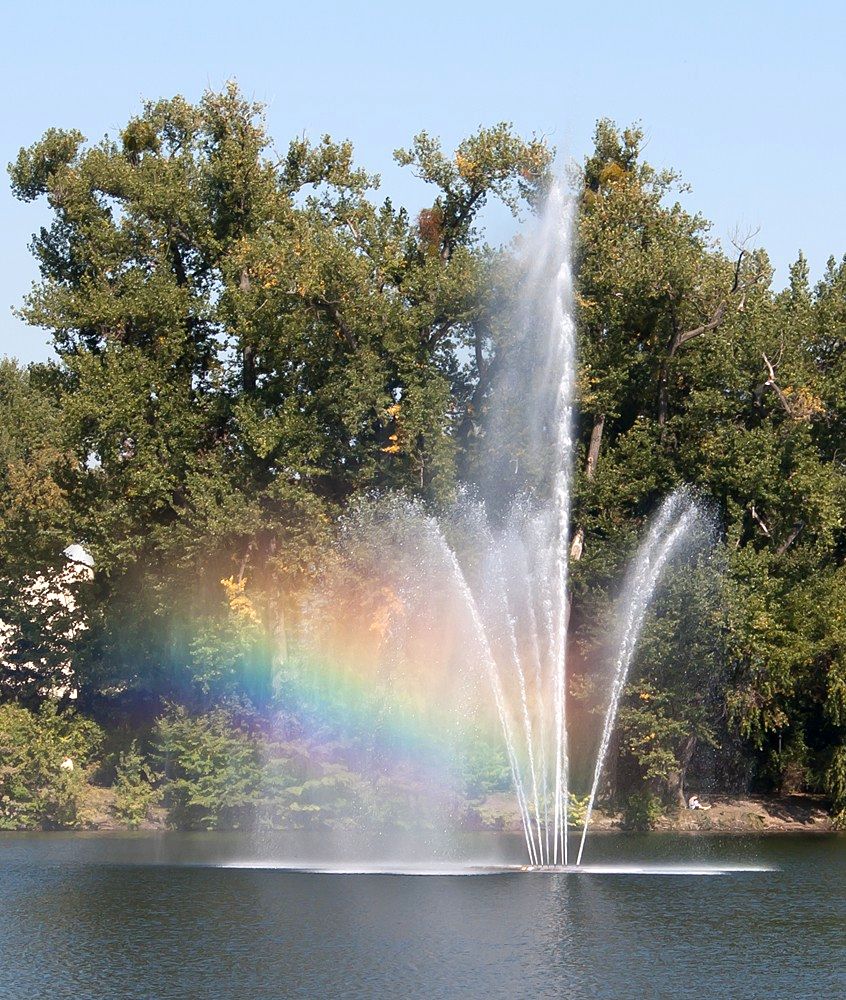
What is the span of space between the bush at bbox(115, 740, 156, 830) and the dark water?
28.0 ft

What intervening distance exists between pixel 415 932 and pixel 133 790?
72.5 ft

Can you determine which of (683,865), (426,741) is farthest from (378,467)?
(683,865)

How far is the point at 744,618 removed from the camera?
153 ft

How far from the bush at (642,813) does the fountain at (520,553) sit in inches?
85.5

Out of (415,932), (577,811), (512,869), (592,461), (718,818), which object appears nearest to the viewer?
(415,932)

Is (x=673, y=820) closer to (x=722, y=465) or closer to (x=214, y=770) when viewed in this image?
(x=722, y=465)

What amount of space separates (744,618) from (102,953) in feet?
79.5

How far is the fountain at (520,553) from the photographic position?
149 feet

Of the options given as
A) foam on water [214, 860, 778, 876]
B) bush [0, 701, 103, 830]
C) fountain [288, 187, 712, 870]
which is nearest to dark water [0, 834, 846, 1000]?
foam on water [214, 860, 778, 876]

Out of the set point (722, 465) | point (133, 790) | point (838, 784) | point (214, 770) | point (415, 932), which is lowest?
point (415, 932)

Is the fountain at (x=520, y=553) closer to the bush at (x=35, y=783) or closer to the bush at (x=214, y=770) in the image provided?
the bush at (x=214, y=770)

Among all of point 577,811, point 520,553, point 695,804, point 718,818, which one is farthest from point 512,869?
point 718,818

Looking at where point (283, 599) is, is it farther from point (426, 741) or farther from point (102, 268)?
point (102, 268)

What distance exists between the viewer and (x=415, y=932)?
29.9m
